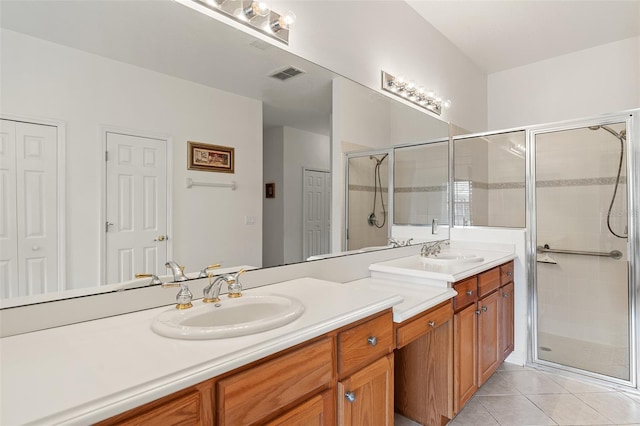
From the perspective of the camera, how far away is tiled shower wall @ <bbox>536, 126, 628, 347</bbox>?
104 inches

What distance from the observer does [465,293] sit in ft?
6.31

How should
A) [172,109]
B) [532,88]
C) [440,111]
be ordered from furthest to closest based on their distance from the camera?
[532,88], [440,111], [172,109]

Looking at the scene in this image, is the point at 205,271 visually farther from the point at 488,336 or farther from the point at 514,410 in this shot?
the point at 514,410

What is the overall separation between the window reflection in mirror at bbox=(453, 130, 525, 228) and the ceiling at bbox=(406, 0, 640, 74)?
36.5 inches

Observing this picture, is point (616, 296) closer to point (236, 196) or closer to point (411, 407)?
point (411, 407)

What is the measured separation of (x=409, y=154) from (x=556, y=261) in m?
1.55

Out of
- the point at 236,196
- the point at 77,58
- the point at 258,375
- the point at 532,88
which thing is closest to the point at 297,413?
the point at 258,375

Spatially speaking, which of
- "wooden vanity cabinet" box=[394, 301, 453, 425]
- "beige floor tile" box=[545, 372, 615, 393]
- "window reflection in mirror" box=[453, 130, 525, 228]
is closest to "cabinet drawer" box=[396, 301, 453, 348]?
"wooden vanity cabinet" box=[394, 301, 453, 425]

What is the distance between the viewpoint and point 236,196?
1437 mm

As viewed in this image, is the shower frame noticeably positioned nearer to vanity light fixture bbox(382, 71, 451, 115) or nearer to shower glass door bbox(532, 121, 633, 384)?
shower glass door bbox(532, 121, 633, 384)

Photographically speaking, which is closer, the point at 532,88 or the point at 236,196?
the point at 236,196

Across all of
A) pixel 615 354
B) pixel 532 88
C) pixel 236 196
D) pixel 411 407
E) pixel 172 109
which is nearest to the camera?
pixel 172 109

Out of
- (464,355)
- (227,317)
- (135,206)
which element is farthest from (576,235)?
(135,206)

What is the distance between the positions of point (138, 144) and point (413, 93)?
2.13m
